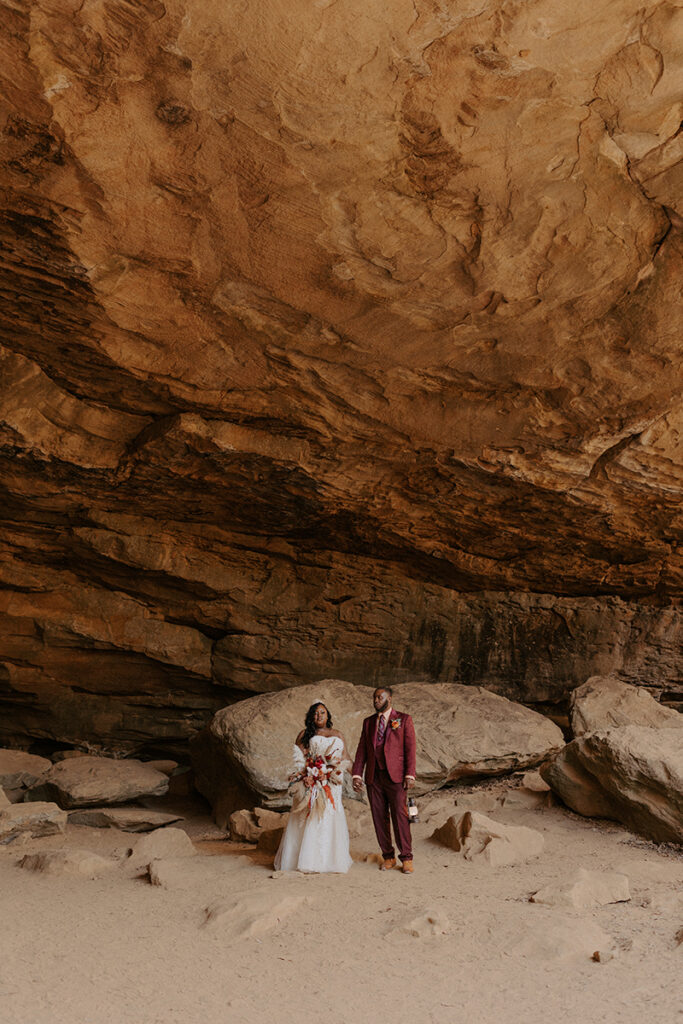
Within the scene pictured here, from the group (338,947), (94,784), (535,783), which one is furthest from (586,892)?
(94,784)

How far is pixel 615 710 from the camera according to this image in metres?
8.55

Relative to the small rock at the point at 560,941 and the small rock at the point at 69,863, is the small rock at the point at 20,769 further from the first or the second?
the small rock at the point at 560,941

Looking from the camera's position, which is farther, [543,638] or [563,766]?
[543,638]

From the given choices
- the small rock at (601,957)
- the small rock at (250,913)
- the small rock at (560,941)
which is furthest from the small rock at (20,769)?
the small rock at (601,957)

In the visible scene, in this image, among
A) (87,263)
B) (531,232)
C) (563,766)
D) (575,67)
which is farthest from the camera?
(563,766)

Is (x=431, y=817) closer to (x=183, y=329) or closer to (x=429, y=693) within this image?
(x=429, y=693)

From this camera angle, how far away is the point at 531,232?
4.96 m

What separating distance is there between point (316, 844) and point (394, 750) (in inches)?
35.1

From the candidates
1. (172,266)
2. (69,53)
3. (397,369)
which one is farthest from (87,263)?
(397,369)

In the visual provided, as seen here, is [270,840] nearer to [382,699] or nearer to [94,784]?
[382,699]

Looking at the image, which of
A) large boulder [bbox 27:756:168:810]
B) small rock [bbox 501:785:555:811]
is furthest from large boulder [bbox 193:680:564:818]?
large boulder [bbox 27:756:168:810]

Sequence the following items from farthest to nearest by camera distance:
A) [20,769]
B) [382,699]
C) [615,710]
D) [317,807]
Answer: [20,769]
[615,710]
[382,699]
[317,807]

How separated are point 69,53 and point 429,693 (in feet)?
22.8

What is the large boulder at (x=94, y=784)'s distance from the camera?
8.14m
